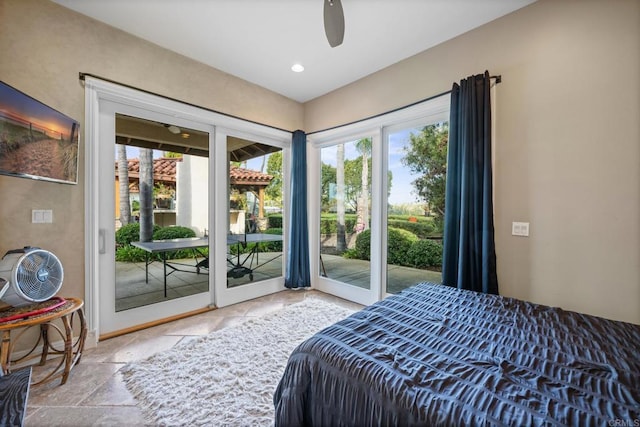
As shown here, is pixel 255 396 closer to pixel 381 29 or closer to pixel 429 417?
pixel 429 417

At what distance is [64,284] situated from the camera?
2197 mm

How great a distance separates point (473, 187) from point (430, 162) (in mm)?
728

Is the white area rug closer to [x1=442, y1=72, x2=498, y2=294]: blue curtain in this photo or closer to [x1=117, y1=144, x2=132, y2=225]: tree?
[x1=117, y1=144, x2=132, y2=225]: tree

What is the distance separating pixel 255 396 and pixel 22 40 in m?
3.16

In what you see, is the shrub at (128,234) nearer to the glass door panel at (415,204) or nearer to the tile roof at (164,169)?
the tile roof at (164,169)

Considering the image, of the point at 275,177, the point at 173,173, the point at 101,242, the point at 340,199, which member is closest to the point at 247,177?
the point at 275,177

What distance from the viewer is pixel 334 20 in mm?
1673

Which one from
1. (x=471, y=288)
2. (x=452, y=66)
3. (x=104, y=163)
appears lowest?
(x=471, y=288)

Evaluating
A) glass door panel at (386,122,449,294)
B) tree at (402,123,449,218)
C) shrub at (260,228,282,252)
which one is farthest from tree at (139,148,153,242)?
tree at (402,123,449,218)

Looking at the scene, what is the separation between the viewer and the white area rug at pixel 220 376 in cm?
155

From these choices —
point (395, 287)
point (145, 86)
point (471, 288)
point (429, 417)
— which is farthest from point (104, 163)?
point (471, 288)

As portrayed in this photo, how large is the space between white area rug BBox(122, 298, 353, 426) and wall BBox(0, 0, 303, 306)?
1.10 metres

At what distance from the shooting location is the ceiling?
2108 mm

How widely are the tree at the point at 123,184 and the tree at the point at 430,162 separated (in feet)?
9.96
